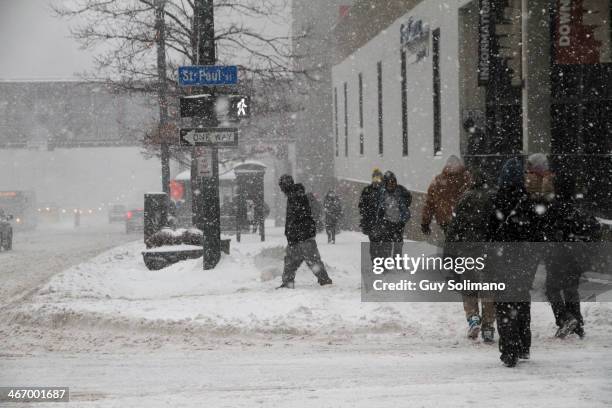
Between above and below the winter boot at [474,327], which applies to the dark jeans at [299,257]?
above

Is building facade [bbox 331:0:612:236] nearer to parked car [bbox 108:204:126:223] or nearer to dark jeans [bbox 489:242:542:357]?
dark jeans [bbox 489:242:542:357]

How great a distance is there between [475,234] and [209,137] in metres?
6.26

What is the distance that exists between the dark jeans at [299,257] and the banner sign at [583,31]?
671cm

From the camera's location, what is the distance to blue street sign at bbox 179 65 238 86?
13391 mm

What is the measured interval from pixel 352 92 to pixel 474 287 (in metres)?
25.0

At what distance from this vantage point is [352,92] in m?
33.2

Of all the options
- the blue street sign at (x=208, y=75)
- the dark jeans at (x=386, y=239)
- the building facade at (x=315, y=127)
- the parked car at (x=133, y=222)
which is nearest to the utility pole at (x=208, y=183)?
the blue street sign at (x=208, y=75)

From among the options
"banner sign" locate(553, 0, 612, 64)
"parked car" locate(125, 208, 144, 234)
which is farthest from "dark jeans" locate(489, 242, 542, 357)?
"parked car" locate(125, 208, 144, 234)

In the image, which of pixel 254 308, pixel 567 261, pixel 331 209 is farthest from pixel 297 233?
pixel 331 209

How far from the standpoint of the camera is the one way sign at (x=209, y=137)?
13.7 meters

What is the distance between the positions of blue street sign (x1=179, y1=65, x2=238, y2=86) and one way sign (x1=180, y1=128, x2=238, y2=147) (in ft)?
2.46

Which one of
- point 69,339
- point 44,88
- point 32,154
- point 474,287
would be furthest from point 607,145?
point 32,154

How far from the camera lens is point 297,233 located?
11859 mm

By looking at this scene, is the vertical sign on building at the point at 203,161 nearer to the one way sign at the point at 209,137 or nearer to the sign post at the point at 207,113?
the sign post at the point at 207,113
